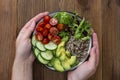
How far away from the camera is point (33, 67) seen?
1059 mm

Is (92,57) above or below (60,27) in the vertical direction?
below

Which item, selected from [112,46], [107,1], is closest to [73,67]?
[112,46]

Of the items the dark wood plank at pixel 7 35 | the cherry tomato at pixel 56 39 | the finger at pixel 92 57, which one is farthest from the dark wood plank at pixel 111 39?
the dark wood plank at pixel 7 35

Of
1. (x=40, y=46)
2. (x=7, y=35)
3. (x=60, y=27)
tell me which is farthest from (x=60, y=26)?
(x=7, y=35)

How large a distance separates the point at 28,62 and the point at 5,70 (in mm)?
109

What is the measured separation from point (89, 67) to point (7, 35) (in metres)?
0.35

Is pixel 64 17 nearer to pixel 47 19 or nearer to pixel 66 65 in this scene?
pixel 47 19

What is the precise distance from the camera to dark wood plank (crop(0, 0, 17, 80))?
106cm

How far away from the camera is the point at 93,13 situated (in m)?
1.09

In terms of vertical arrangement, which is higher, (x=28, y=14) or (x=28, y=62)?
(x=28, y=14)

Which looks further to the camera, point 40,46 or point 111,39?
point 111,39

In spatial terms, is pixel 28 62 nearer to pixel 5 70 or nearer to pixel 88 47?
pixel 5 70

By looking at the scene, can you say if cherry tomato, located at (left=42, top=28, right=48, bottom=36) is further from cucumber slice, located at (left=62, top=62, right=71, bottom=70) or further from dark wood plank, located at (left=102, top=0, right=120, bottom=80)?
dark wood plank, located at (left=102, top=0, right=120, bottom=80)

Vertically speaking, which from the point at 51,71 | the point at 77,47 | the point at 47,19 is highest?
the point at 47,19
